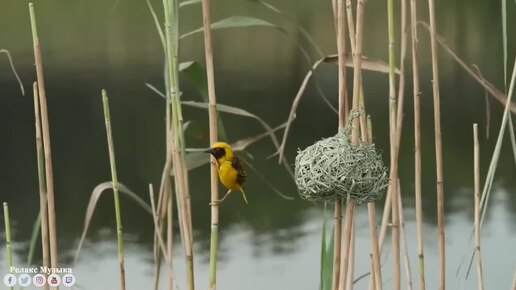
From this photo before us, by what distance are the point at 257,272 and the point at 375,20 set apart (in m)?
0.75

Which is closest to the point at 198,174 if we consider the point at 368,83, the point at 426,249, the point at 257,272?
the point at 257,272

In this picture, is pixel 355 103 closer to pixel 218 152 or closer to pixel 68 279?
pixel 218 152

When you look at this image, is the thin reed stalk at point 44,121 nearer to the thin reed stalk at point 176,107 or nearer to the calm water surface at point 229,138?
the thin reed stalk at point 176,107

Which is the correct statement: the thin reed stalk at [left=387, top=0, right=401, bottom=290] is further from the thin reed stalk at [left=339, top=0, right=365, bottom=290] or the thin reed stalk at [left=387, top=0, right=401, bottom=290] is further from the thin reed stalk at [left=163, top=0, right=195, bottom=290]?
the thin reed stalk at [left=163, top=0, right=195, bottom=290]

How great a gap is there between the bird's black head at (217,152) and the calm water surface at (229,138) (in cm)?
80

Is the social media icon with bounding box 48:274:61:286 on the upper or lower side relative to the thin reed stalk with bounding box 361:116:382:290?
lower

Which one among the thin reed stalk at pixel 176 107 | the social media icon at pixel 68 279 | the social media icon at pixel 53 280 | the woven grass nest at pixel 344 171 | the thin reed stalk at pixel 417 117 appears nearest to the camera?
the thin reed stalk at pixel 176 107

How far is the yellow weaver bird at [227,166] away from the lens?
92 cm

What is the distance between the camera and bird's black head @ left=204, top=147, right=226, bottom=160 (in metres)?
0.91

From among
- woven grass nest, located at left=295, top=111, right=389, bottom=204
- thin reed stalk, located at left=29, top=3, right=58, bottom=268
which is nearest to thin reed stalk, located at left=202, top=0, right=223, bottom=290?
woven grass nest, located at left=295, top=111, right=389, bottom=204

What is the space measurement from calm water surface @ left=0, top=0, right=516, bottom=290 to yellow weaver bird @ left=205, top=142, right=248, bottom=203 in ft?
2.40

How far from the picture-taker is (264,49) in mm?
1948

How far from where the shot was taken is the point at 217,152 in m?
0.92

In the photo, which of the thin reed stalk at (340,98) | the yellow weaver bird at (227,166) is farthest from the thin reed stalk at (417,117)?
the yellow weaver bird at (227,166)
